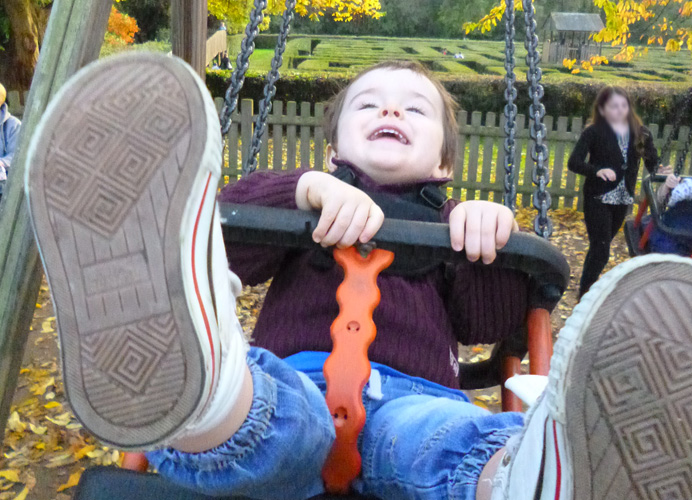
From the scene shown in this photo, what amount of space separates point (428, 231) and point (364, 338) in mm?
178

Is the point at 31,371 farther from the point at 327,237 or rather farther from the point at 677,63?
the point at 677,63

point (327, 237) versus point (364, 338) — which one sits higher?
point (327, 237)

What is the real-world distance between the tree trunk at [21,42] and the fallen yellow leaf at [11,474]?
441cm

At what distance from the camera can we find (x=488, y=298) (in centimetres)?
111

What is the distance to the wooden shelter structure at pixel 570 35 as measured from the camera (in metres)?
12.9

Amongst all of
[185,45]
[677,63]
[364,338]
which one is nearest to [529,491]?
[364,338]

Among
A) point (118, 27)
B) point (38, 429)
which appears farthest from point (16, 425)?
point (118, 27)

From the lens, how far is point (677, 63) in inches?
582

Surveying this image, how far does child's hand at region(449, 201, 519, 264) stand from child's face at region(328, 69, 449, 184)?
250 millimetres

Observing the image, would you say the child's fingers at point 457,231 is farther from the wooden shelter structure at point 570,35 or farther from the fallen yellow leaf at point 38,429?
the wooden shelter structure at point 570,35

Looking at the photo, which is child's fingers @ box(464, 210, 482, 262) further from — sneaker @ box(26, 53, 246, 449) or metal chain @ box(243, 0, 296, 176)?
metal chain @ box(243, 0, 296, 176)

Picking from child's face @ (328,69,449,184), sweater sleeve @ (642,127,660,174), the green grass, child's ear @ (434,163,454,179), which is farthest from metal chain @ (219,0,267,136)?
the green grass

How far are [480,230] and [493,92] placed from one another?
25.1ft

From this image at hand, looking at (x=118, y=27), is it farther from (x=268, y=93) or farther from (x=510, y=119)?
(x=510, y=119)
